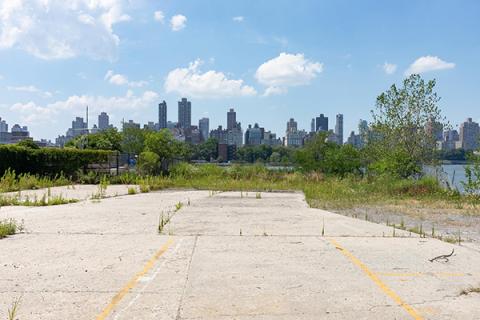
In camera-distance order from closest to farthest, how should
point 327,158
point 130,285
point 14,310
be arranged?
1. point 14,310
2. point 130,285
3. point 327,158

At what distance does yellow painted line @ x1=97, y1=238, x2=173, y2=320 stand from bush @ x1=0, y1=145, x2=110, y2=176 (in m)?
23.1

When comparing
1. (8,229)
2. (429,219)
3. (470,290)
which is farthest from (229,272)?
(429,219)

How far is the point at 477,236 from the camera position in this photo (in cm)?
1133

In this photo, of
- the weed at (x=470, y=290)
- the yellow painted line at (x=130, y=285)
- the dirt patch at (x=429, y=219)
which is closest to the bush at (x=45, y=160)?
the dirt patch at (x=429, y=219)

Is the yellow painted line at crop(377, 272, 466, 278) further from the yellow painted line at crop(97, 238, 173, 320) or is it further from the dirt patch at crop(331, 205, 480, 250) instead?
the yellow painted line at crop(97, 238, 173, 320)

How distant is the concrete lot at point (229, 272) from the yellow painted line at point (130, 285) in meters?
0.02

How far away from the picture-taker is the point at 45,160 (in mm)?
30703

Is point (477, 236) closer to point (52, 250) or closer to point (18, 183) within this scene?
point (52, 250)

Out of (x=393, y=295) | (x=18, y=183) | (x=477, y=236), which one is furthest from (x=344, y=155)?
(x=393, y=295)

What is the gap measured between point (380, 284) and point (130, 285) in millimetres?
3441

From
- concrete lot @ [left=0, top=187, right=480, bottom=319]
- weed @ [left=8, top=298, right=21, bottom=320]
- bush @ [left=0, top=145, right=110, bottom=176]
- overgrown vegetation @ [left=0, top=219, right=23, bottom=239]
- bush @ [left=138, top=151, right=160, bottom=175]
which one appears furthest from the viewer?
bush @ [left=138, top=151, right=160, bottom=175]

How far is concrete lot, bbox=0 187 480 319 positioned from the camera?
5.46 metres

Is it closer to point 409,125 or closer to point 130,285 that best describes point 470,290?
point 130,285

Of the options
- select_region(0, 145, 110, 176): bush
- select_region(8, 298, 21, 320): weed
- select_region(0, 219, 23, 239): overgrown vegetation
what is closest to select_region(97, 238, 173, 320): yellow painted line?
select_region(8, 298, 21, 320): weed
